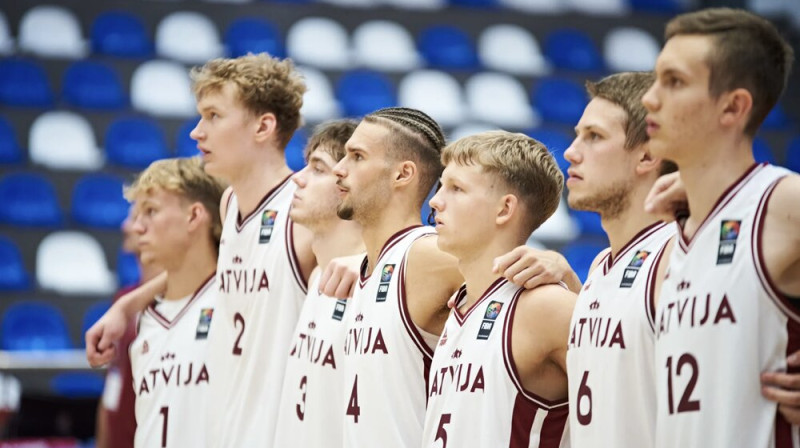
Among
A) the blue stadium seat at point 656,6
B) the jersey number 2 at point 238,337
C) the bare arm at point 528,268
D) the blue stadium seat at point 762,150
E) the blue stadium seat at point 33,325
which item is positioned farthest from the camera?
the blue stadium seat at point 656,6

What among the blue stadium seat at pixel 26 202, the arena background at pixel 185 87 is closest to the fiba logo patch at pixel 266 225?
the arena background at pixel 185 87

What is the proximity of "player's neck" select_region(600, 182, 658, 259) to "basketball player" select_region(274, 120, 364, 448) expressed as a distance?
1.56m

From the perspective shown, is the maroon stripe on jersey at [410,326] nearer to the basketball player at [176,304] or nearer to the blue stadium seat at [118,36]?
the basketball player at [176,304]

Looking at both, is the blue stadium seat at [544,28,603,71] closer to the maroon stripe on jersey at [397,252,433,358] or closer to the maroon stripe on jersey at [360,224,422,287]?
the maroon stripe on jersey at [360,224,422,287]

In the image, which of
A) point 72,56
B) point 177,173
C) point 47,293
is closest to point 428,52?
point 72,56

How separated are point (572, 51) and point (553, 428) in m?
12.0

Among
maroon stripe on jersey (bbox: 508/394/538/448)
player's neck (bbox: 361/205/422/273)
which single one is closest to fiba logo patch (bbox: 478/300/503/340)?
maroon stripe on jersey (bbox: 508/394/538/448)

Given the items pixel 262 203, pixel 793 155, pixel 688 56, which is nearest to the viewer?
pixel 688 56

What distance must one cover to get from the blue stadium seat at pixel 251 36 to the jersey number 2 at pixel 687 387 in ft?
38.2

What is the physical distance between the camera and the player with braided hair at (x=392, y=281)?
4.72 metres

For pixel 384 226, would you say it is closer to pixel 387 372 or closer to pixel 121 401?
pixel 387 372

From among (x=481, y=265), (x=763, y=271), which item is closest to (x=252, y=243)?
(x=481, y=265)

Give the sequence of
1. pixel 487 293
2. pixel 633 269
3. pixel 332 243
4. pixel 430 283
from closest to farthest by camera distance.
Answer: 1. pixel 633 269
2. pixel 487 293
3. pixel 430 283
4. pixel 332 243

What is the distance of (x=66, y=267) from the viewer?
11898 millimetres
